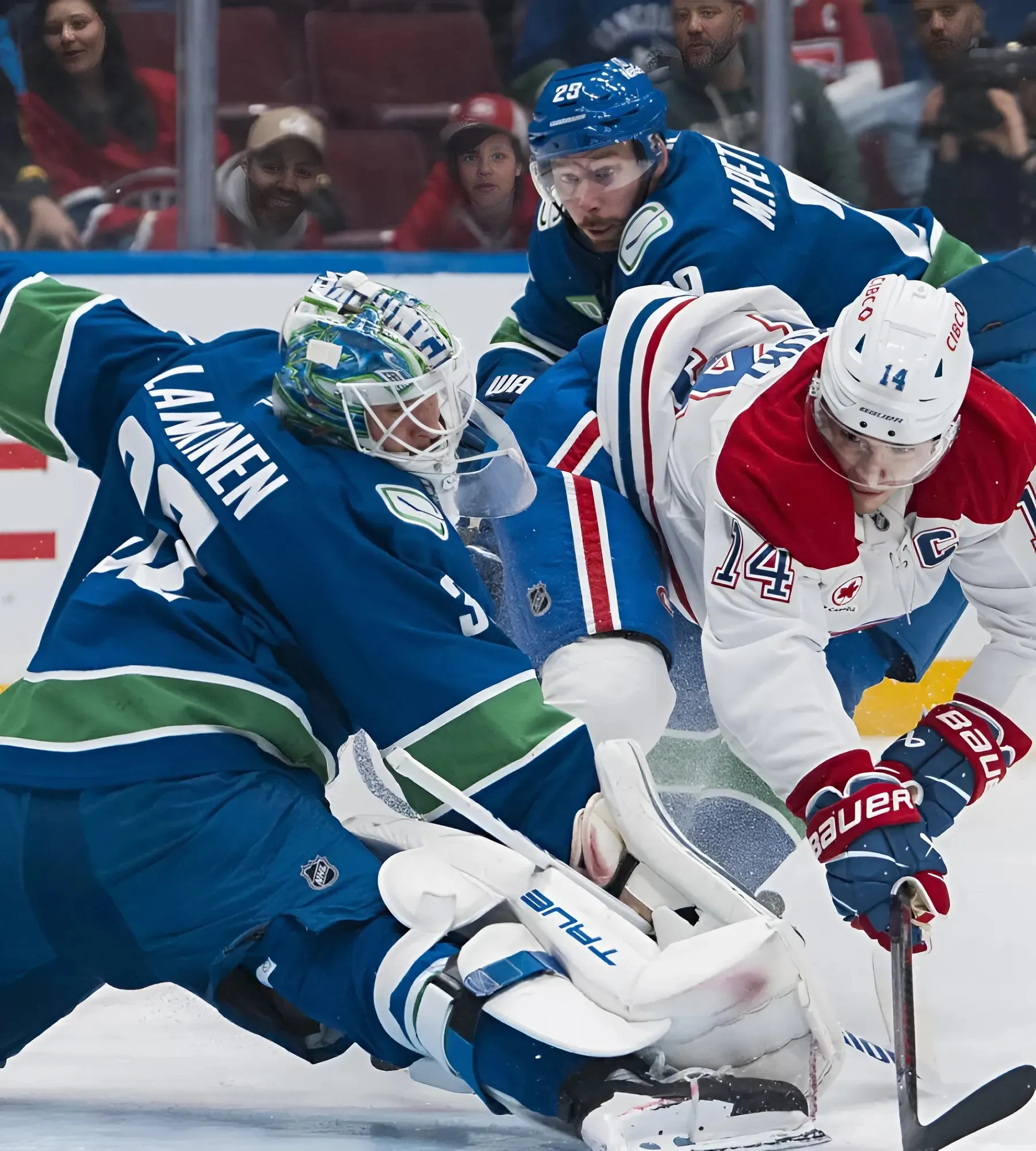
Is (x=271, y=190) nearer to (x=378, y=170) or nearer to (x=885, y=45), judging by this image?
(x=378, y=170)

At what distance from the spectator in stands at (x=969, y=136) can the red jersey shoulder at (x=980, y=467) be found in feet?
7.07

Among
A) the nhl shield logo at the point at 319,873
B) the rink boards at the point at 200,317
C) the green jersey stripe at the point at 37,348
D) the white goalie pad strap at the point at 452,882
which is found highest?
the green jersey stripe at the point at 37,348

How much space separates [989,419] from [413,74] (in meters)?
2.35

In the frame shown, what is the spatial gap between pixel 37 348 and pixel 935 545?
1.11 m

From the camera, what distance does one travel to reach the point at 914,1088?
2025 millimetres

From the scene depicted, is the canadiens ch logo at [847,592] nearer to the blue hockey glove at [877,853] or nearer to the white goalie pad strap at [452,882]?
the blue hockey glove at [877,853]

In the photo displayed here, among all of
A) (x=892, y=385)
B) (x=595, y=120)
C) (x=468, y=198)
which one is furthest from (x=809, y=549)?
(x=468, y=198)

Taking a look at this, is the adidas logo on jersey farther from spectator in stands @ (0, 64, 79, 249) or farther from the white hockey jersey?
spectator in stands @ (0, 64, 79, 249)

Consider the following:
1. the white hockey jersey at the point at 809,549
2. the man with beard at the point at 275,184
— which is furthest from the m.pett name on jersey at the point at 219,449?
the man with beard at the point at 275,184

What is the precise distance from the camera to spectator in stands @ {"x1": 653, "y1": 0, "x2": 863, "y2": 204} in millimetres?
4273

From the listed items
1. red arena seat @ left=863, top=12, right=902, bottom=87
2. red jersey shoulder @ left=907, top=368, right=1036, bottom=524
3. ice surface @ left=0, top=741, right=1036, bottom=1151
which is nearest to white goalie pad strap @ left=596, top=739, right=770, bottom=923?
ice surface @ left=0, top=741, right=1036, bottom=1151

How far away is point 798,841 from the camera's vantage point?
3.05m

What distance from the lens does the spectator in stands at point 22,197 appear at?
429cm

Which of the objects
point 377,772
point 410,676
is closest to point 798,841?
point 377,772
